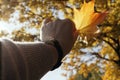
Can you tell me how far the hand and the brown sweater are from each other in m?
0.14

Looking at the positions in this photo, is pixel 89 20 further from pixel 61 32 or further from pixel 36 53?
pixel 36 53

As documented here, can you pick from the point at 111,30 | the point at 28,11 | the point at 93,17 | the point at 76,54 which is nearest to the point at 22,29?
the point at 28,11

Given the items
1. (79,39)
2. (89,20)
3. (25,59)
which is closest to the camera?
(25,59)

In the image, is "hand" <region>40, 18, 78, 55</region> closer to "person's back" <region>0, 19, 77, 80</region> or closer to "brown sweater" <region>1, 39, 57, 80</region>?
"person's back" <region>0, 19, 77, 80</region>

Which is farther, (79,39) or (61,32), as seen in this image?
(79,39)

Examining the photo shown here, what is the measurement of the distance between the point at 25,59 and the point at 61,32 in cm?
38

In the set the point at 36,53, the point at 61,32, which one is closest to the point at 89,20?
the point at 61,32

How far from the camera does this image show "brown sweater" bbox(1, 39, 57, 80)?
69 cm

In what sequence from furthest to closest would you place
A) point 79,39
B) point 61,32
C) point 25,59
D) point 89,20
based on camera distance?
point 79,39 → point 89,20 → point 61,32 → point 25,59

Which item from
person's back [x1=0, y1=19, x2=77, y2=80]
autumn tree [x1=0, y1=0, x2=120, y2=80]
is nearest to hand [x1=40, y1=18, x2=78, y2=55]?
person's back [x1=0, y1=19, x2=77, y2=80]

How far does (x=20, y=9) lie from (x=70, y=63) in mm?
2822

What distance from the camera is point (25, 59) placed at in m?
0.76

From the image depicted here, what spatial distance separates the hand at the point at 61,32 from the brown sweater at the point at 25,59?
0.14 meters

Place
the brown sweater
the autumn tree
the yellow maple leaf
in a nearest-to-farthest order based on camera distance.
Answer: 1. the brown sweater
2. the yellow maple leaf
3. the autumn tree
